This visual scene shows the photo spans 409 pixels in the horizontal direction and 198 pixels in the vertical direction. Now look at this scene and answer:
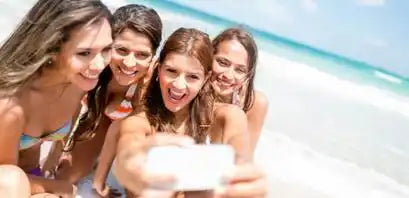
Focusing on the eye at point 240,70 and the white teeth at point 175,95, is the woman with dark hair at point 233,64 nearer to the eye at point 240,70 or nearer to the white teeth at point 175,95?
the eye at point 240,70

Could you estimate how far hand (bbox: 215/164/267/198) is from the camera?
4.46ft

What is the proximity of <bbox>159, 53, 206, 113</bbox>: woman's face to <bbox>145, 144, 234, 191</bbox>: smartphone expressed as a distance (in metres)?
1.31

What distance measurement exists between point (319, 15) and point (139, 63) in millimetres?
26720

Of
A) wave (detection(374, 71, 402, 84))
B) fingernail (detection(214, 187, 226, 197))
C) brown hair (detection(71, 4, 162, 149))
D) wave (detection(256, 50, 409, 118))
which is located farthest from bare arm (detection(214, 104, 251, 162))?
wave (detection(374, 71, 402, 84))

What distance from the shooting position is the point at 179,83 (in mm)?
2582

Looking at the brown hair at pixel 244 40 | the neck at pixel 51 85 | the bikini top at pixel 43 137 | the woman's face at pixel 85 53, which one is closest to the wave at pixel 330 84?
the brown hair at pixel 244 40

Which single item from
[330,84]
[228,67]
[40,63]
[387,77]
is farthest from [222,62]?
[387,77]

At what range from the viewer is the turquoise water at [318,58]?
66.7 feet

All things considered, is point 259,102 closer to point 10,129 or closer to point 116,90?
point 116,90

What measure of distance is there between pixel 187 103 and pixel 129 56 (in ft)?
1.29

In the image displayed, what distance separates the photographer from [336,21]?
90.7 ft

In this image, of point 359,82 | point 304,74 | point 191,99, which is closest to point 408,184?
point 191,99

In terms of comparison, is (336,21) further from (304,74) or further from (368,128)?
(368,128)

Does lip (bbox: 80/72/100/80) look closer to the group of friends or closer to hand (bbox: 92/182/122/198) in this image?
the group of friends
